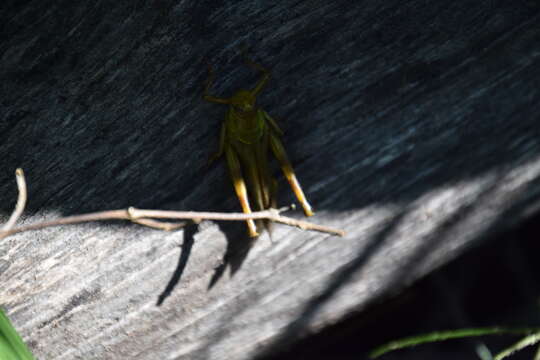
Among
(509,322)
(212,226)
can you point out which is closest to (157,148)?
(212,226)

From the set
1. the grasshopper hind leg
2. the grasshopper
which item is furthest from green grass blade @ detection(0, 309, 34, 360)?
the grasshopper hind leg

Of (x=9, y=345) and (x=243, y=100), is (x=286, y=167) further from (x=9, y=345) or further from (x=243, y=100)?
(x=9, y=345)

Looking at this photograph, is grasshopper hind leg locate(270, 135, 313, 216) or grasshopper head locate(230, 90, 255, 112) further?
grasshopper hind leg locate(270, 135, 313, 216)

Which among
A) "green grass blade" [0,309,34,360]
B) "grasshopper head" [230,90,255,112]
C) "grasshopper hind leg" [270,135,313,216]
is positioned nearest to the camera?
"green grass blade" [0,309,34,360]

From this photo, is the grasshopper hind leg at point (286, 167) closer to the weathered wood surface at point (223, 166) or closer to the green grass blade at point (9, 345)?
the weathered wood surface at point (223, 166)

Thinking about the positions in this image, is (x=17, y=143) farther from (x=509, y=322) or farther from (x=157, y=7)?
(x=509, y=322)

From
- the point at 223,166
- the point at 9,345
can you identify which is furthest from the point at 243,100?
the point at 9,345

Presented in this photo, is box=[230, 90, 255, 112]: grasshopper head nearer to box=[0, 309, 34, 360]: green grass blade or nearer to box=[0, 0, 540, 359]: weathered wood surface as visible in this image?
box=[0, 0, 540, 359]: weathered wood surface

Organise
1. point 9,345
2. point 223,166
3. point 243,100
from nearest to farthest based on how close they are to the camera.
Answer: point 9,345, point 243,100, point 223,166
